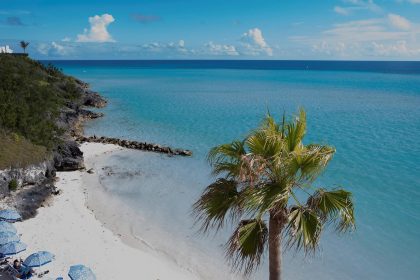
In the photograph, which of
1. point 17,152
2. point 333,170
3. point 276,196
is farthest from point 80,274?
point 333,170

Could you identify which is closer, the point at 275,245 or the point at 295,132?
the point at 275,245

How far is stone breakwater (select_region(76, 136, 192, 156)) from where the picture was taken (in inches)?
1528

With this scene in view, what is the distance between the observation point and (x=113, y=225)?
76.0 ft

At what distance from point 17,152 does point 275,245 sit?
81.1 ft

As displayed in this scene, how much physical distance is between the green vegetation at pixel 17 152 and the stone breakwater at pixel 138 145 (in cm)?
1116

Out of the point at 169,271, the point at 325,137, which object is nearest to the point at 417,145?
the point at 325,137

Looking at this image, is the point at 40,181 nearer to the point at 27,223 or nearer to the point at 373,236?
the point at 27,223

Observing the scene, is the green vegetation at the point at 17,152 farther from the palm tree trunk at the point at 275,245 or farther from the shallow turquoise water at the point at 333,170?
the palm tree trunk at the point at 275,245

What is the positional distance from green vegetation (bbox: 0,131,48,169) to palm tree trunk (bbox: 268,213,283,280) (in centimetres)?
2239

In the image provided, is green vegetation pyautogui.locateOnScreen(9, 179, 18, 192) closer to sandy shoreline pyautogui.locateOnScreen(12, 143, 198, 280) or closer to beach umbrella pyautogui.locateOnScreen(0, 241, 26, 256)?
sandy shoreline pyautogui.locateOnScreen(12, 143, 198, 280)

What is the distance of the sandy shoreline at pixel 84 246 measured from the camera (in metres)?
18.3

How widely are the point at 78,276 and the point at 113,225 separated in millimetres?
7536

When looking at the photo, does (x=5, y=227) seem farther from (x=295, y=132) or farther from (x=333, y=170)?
(x=333, y=170)

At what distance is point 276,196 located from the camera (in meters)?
7.56
